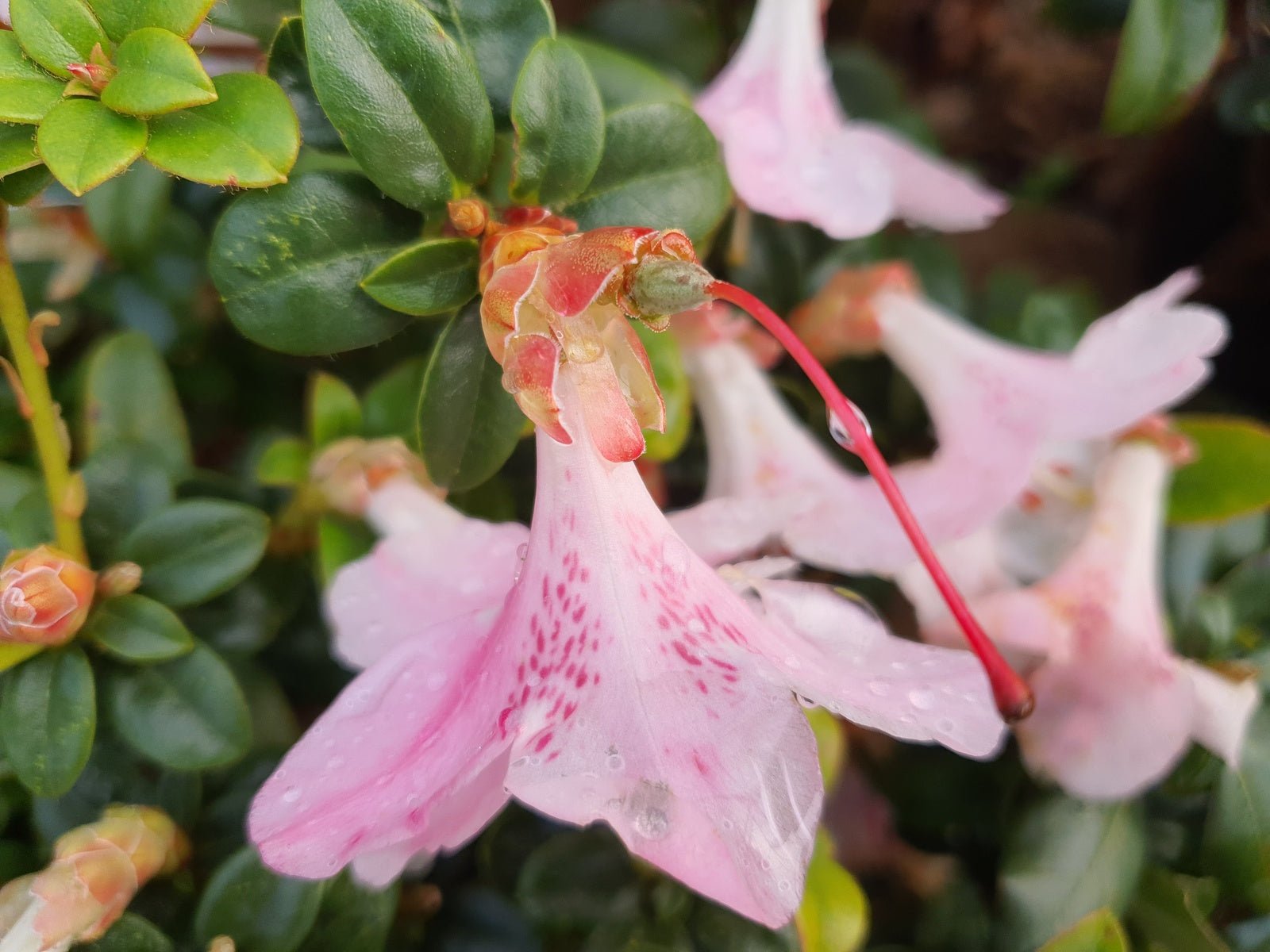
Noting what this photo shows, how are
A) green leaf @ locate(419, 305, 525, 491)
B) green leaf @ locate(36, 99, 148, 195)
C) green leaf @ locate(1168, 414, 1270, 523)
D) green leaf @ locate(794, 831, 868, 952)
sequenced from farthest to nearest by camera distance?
1. green leaf @ locate(1168, 414, 1270, 523)
2. green leaf @ locate(794, 831, 868, 952)
3. green leaf @ locate(419, 305, 525, 491)
4. green leaf @ locate(36, 99, 148, 195)

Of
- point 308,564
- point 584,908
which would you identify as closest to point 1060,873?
point 584,908

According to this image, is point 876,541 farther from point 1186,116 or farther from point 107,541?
point 1186,116

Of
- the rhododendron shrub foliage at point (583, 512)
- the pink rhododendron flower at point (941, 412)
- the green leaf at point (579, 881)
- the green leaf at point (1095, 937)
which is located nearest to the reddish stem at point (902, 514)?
the rhododendron shrub foliage at point (583, 512)

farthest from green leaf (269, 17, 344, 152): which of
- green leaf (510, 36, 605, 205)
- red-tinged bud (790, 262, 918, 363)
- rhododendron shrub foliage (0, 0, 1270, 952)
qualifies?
red-tinged bud (790, 262, 918, 363)

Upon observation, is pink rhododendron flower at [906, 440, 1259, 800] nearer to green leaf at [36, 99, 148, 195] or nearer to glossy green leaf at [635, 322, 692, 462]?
glossy green leaf at [635, 322, 692, 462]

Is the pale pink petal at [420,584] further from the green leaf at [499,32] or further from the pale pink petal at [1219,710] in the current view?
the pale pink petal at [1219,710]

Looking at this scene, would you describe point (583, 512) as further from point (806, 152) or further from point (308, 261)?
point (806, 152)

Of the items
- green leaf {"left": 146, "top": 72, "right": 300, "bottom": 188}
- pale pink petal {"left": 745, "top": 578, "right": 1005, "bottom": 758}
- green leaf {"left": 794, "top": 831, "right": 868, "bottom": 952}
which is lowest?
green leaf {"left": 794, "top": 831, "right": 868, "bottom": 952}

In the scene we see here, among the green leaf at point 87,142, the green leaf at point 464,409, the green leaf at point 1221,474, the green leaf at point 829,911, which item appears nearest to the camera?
the green leaf at point 87,142
